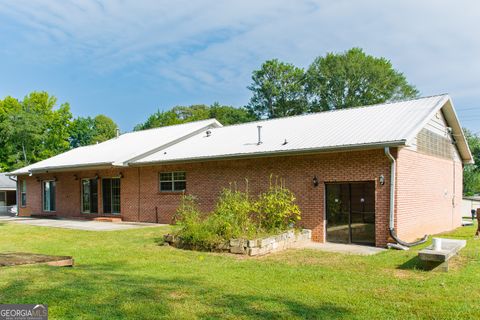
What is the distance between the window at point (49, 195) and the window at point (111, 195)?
506 centimetres

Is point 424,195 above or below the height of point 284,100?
below

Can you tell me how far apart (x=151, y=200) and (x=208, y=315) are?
13.8 metres

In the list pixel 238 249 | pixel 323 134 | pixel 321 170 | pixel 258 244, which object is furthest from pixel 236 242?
pixel 323 134

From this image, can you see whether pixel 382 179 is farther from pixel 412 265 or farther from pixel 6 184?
pixel 6 184

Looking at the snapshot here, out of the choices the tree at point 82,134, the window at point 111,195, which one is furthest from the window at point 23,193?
the tree at point 82,134

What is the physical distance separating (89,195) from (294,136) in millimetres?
12226

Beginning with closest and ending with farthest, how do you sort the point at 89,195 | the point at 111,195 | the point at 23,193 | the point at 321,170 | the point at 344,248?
the point at 344,248, the point at 321,170, the point at 111,195, the point at 89,195, the point at 23,193

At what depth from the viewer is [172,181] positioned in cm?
1775

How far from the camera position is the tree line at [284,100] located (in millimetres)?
42000

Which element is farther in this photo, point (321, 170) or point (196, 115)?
point (196, 115)

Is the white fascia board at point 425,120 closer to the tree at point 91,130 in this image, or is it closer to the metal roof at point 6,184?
the metal roof at point 6,184

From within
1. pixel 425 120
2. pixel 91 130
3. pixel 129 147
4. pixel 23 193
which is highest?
pixel 91 130

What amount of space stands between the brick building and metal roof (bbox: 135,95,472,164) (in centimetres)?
5

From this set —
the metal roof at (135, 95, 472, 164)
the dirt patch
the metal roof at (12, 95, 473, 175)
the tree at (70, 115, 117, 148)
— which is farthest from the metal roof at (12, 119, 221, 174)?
the tree at (70, 115, 117, 148)
